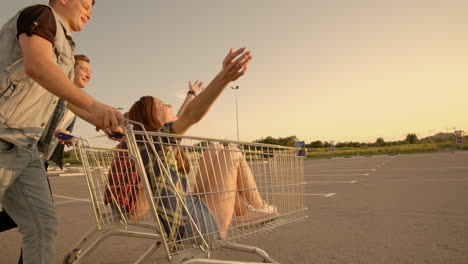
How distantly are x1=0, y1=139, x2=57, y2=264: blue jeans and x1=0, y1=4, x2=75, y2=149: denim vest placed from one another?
0.10 metres

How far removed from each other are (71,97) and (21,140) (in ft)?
1.85

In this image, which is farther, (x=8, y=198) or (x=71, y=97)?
(x=8, y=198)

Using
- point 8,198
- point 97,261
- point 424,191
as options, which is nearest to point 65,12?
point 8,198

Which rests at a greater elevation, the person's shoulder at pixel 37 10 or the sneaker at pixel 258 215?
the person's shoulder at pixel 37 10

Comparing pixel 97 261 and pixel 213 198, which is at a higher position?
pixel 213 198

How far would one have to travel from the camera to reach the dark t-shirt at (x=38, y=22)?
62.3 inches

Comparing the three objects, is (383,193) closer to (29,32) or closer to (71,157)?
(71,157)

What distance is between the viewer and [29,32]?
1.57m

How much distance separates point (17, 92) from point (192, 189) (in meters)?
1.19

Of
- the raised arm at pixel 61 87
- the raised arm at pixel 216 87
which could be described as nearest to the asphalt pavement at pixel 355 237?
the raised arm at pixel 216 87

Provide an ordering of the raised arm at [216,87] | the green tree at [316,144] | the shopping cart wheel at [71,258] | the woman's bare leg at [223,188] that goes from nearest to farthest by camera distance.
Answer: the raised arm at [216,87]
the woman's bare leg at [223,188]
the shopping cart wheel at [71,258]
the green tree at [316,144]

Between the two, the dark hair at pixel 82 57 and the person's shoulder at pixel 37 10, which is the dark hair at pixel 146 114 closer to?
the person's shoulder at pixel 37 10

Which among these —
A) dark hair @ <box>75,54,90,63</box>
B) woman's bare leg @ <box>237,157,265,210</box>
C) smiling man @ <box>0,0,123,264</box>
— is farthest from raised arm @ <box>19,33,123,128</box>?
dark hair @ <box>75,54,90,63</box>

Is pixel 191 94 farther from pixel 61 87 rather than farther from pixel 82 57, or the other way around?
pixel 61 87
